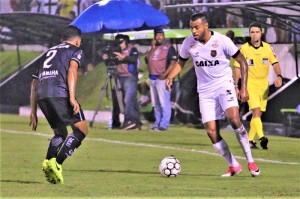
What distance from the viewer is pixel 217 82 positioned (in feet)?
53.2

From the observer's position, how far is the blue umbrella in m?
29.0

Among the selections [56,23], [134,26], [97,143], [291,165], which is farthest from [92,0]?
[291,165]

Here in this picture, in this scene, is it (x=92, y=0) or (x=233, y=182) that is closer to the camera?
(x=233, y=182)

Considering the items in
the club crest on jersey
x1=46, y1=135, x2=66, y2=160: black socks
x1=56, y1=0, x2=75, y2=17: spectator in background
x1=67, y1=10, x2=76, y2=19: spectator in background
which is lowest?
x1=46, y1=135, x2=66, y2=160: black socks

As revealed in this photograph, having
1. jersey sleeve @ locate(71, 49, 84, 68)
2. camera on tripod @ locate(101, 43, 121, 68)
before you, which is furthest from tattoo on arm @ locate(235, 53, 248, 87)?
camera on tripod @ locate(101, 43, 121, 68)

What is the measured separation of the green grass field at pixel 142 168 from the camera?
1420cm

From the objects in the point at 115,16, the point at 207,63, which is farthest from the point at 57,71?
the point at 115,16

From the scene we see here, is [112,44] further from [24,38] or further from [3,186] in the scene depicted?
[3,186]

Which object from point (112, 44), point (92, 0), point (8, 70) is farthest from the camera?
point (8, 70)

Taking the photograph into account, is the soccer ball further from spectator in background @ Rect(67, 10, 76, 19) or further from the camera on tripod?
spectator in background @ Rect(67, 10, 76, 19)

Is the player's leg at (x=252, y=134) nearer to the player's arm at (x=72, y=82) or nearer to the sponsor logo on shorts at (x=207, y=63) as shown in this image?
the sponsor logo on shorts at (x=207, y=63)

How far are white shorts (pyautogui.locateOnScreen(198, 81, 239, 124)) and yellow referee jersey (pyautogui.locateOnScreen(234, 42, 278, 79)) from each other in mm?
4859

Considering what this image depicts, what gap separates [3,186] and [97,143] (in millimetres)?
9028

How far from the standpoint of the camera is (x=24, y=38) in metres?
38.9
